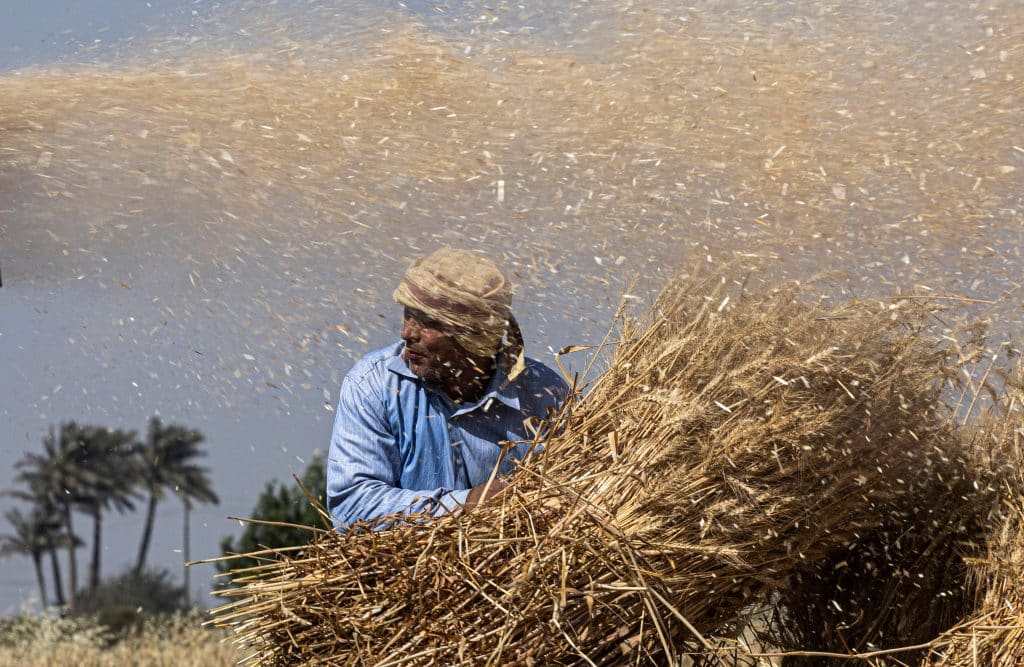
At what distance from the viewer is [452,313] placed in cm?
383

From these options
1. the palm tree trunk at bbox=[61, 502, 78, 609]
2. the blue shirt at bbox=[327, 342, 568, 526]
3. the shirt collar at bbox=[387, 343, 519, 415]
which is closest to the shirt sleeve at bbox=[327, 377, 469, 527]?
the blue shirt at bbox=[327, 342, 568, 526]

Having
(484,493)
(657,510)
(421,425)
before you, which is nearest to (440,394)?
(421,425)

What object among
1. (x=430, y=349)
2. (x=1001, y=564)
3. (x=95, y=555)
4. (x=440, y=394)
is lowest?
(x=95, y=555)

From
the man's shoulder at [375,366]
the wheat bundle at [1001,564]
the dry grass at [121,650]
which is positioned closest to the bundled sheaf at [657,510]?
the wheat bundle at [1001,564]

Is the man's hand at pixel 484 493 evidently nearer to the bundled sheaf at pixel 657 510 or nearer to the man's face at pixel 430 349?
the bundled sheaf at pixel 657 510

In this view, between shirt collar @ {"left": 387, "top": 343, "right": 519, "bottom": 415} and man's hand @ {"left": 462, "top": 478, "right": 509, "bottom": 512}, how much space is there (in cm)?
66

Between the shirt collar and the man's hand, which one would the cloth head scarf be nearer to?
the shirt collar

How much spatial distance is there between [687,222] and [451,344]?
86 cm

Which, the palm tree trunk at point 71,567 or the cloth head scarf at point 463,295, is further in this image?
the palm tree trunk at point 71,567

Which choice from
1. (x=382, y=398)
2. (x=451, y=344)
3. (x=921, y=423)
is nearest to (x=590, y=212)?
(x=451, y=344)

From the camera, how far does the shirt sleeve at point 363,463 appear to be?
143 inches

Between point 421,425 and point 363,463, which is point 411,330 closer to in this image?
point 421,425

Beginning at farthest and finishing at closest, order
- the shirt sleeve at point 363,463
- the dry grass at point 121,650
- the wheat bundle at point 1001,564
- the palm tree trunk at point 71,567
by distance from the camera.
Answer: the palm tree trunk at point 71,567, the dry grass at point 121,650, the shirt sleeve at point 363,463, the wheat bundle at point 1001,564

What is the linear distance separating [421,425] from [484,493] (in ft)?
2.59
